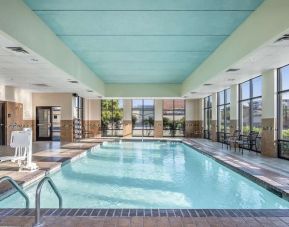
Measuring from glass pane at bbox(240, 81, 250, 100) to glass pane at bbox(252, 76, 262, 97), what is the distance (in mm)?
496

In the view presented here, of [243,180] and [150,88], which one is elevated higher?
[150,88]

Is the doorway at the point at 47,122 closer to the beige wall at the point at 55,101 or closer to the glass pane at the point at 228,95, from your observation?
the beige wall at the point at 55,101

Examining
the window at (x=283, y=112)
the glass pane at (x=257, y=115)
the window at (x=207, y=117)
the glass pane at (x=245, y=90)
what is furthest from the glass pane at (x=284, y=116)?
the window at (x=207, y=117)

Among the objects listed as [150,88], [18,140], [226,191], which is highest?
[150,88]

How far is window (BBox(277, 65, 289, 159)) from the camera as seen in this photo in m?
8.70

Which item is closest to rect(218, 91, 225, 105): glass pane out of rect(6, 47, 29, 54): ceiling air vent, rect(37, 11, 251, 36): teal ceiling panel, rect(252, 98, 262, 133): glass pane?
rect(252, 98, 262, 133): glass pane

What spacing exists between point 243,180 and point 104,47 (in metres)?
4.89

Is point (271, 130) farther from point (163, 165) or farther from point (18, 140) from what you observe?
point (18, 140)

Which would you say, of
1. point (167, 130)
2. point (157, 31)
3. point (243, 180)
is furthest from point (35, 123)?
point (243, 180)

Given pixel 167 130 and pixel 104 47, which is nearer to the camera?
pixel 104 47

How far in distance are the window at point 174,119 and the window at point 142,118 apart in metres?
0.92

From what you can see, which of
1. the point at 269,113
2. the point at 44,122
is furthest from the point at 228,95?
the point at 44,122

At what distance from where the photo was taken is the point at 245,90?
465 inches

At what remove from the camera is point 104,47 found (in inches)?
336
